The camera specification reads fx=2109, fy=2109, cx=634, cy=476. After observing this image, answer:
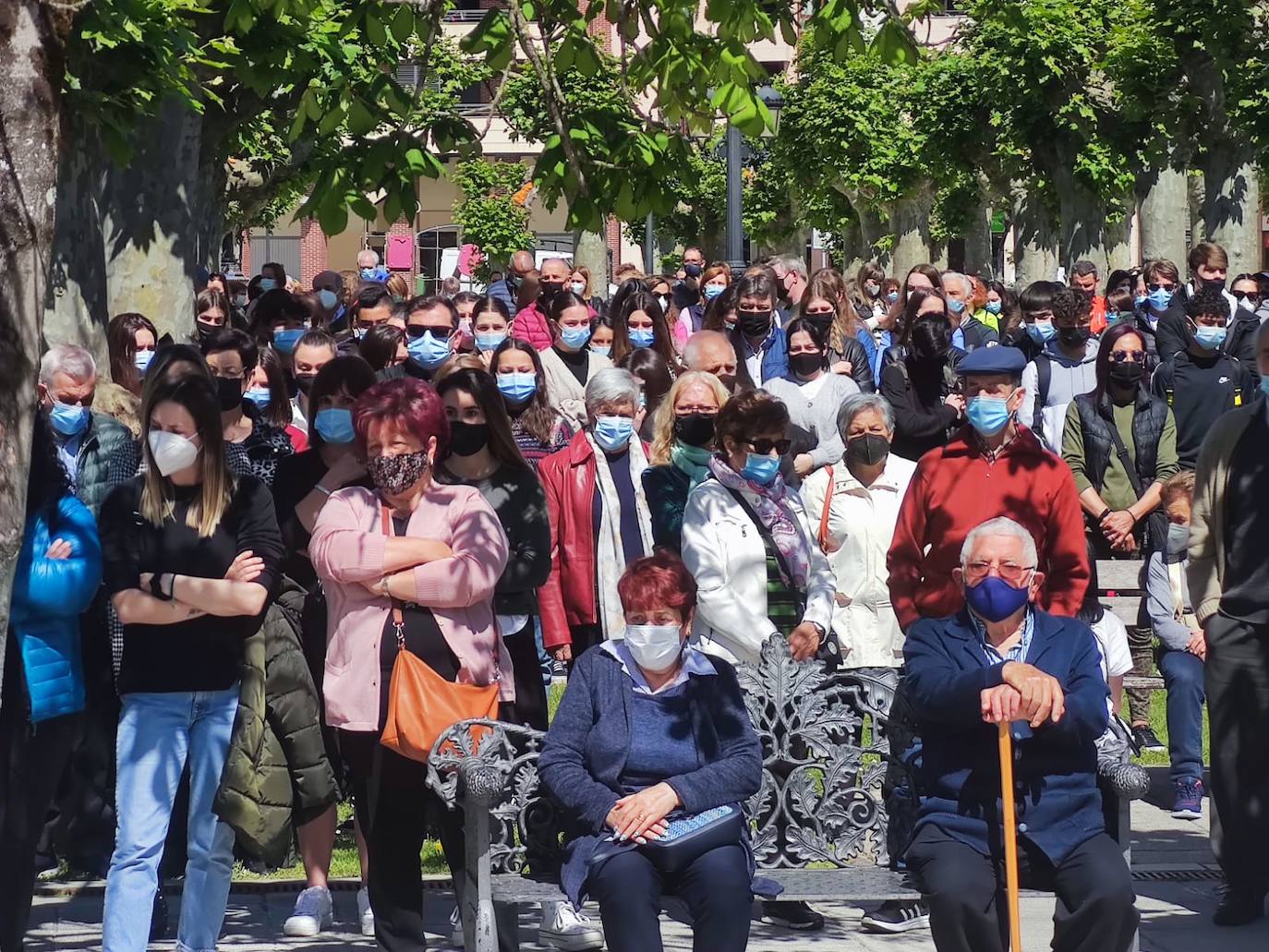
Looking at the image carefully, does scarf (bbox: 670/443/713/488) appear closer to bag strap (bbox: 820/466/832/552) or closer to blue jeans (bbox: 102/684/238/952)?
bag strap (bbox: 820/466/832/552)

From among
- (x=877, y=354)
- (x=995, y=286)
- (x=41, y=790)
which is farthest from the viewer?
(x=995, y=286)

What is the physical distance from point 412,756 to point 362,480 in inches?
52.2

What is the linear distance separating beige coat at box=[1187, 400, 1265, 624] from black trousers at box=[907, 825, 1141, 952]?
1717 millimetres

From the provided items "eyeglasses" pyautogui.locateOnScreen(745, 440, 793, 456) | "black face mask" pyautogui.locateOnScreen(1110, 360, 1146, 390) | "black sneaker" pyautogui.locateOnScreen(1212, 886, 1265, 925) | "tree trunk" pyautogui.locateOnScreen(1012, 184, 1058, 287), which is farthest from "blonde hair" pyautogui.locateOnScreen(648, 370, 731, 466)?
"tree trunk" pyautogui.locateOnScreen(1012, 184, 1058, 287)

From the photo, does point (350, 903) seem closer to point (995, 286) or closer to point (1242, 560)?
point (1242, 560)

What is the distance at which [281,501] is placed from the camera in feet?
24.9

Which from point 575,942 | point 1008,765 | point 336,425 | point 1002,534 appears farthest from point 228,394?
point 1008,765

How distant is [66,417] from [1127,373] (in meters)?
5.10

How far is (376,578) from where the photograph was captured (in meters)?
6.37

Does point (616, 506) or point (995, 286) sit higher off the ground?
point (995, 286)

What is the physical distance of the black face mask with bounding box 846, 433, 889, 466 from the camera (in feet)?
28.0

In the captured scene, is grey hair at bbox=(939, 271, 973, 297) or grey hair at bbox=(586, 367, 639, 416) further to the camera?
grey hair at bbox=(939, 271, 973, 297)

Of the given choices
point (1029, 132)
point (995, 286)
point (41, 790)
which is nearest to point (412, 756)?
point (41, 790)

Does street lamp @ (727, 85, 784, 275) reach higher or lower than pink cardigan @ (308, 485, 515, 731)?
higher
